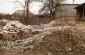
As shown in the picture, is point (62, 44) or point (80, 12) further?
point (80, 12)

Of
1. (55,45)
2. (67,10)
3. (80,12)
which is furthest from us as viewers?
(67,10)

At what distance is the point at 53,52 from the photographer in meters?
13.1

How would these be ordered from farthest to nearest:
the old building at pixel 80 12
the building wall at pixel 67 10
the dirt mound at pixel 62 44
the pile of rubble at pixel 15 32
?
the building wall at pixel 67 10, the old building at pixel 80 12, the pile of rubble at pixel 15 32, the dirt mound at pixel 62 44

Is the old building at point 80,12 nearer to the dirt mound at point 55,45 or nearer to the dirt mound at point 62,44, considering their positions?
the dirt mound at point 55,45

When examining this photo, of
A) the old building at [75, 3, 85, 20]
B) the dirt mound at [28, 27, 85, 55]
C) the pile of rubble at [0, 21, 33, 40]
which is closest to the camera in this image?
the dirt mound at [28, 27, 85, 55]

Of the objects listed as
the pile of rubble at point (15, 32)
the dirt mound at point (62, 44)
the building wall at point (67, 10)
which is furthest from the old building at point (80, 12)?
the dirt mound at point (62, 44)

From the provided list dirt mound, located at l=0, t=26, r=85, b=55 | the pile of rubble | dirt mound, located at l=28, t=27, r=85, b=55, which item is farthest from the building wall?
dirt mound, located at l=28, t=27, r=85, b=55

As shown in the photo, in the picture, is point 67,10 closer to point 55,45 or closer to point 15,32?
point 15,32

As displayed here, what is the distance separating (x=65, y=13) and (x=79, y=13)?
3.01m

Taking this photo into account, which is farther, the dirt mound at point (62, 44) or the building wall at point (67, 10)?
the building wall at point (67, 10)

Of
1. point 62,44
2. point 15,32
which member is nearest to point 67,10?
point 15,32

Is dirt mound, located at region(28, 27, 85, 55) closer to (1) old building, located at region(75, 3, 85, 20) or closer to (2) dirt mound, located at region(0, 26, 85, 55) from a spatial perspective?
(2) dirt mound, located at region(0, 26, 85, 55)

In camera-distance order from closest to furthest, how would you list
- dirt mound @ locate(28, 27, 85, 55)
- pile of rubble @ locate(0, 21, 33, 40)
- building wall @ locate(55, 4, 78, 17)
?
dirt mound @ locate(28, 27, 85, 55) < pile of rubble @ locate(0, 21, 33, 40) < building wall @ locate(55, 4, 78, 17)

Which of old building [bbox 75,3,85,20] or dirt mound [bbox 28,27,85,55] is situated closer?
dirt mound [bbox 28,27,85,55]
